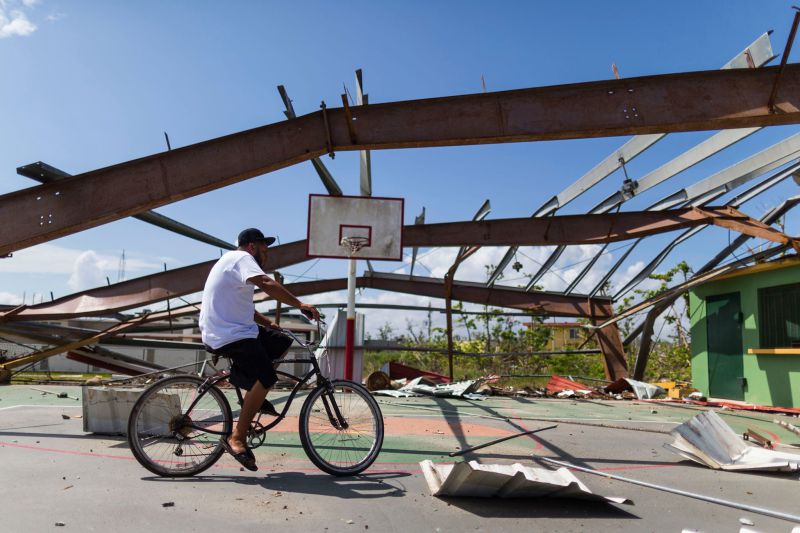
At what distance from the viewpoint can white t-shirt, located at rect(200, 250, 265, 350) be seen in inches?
173

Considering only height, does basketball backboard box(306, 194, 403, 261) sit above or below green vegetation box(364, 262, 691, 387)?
above

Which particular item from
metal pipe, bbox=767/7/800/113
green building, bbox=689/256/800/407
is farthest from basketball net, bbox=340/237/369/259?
green building, bbox=689/256/800/407

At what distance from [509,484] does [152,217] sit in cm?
A: 877

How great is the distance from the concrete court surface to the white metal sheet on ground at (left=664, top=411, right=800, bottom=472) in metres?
0.11

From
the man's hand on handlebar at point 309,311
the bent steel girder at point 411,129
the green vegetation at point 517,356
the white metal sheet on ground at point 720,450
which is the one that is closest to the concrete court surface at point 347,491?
the white metal sheet on ground at point 720,450

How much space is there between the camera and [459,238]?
41.3 ft

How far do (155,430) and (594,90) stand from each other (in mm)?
5539

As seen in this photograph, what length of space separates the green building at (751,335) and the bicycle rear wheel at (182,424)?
1083 cm

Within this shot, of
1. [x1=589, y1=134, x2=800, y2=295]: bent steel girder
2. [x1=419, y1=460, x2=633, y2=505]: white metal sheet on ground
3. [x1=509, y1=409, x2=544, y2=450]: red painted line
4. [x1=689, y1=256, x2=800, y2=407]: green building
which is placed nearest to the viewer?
[x1=419, y1=460, x2=633, y2=505]: white metal sheet on ground

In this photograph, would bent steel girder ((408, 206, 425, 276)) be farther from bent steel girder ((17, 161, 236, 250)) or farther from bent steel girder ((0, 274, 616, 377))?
bent steel girder ((17, 161, 236, 250))

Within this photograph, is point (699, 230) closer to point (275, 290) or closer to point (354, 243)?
point (354, 243)

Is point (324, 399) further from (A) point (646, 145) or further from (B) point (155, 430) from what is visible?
(A) point (646, 145)

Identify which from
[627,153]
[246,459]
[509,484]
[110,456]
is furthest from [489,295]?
[509,484]

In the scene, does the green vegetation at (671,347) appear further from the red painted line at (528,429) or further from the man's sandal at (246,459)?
the man's sandal at (246,459)
